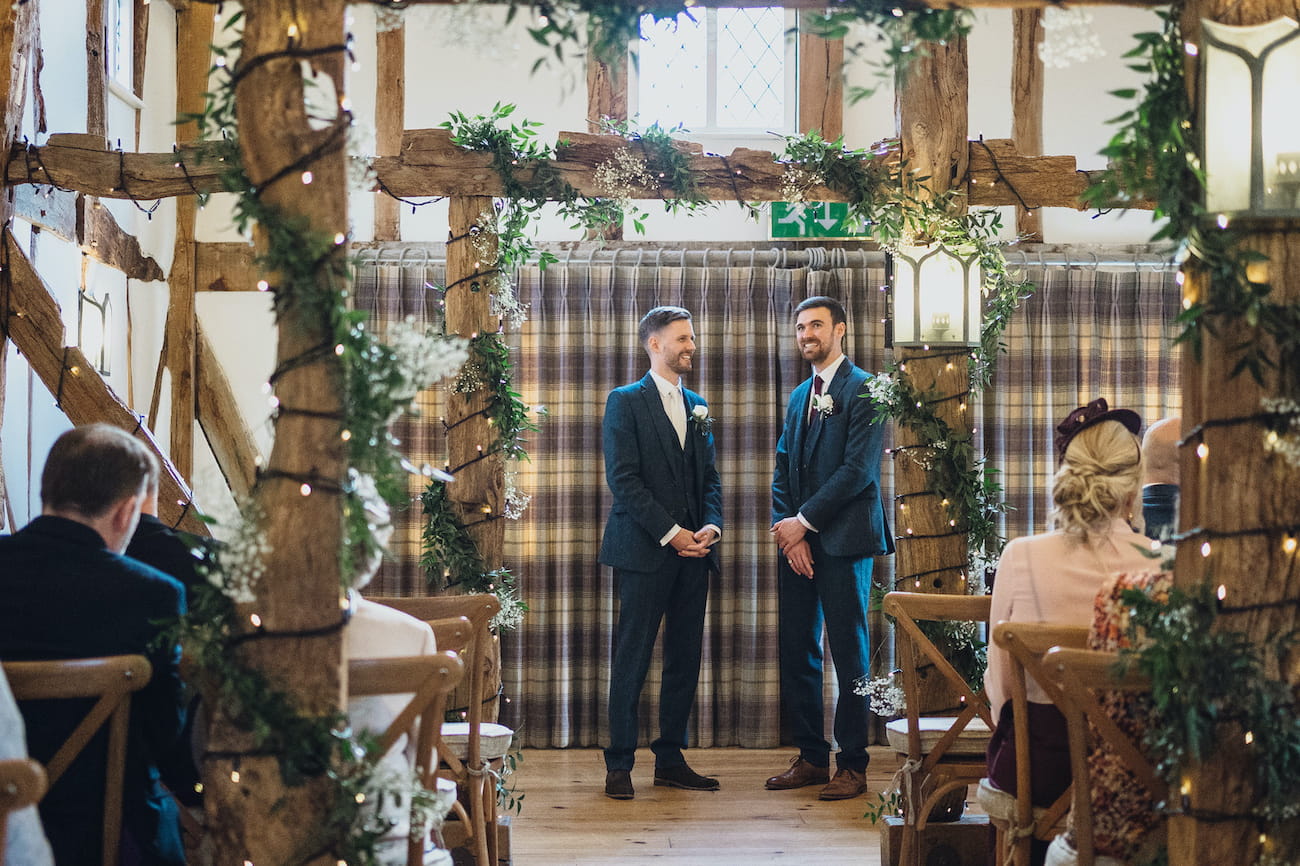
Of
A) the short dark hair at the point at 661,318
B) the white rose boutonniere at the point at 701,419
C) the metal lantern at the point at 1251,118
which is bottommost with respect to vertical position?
the white rose boutonniere at the point at 701,419

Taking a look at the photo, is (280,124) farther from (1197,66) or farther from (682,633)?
(682,633)

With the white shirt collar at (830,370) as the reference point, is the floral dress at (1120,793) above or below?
below

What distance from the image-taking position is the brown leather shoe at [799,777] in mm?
4984

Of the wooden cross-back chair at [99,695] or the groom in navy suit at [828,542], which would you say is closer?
the wooden cross-back chair at [99,695]

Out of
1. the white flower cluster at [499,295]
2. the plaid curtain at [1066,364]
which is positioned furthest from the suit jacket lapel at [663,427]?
the plaid curtain at [1066,364]

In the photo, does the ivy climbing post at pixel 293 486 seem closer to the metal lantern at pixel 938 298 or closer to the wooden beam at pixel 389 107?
the metal lantern at pixel 938 298

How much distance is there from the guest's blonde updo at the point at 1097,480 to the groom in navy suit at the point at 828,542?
1.80 meters

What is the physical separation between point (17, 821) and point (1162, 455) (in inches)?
131

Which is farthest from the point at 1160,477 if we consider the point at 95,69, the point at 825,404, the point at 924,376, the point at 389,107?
the point at 95,69

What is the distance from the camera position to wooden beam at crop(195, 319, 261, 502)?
5.88 metres

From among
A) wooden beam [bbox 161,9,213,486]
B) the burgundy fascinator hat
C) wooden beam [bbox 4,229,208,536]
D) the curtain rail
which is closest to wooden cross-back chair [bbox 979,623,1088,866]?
the burgundy fascinator hat

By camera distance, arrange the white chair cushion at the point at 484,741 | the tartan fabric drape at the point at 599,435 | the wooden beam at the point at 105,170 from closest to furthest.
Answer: the white chair cushion at the point at 484,741
the wooden beam at the point at 105,170
the tartan fabric drape at the point at 599,435

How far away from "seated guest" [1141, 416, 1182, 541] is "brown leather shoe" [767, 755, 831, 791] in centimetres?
175

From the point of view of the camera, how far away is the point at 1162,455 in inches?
156
